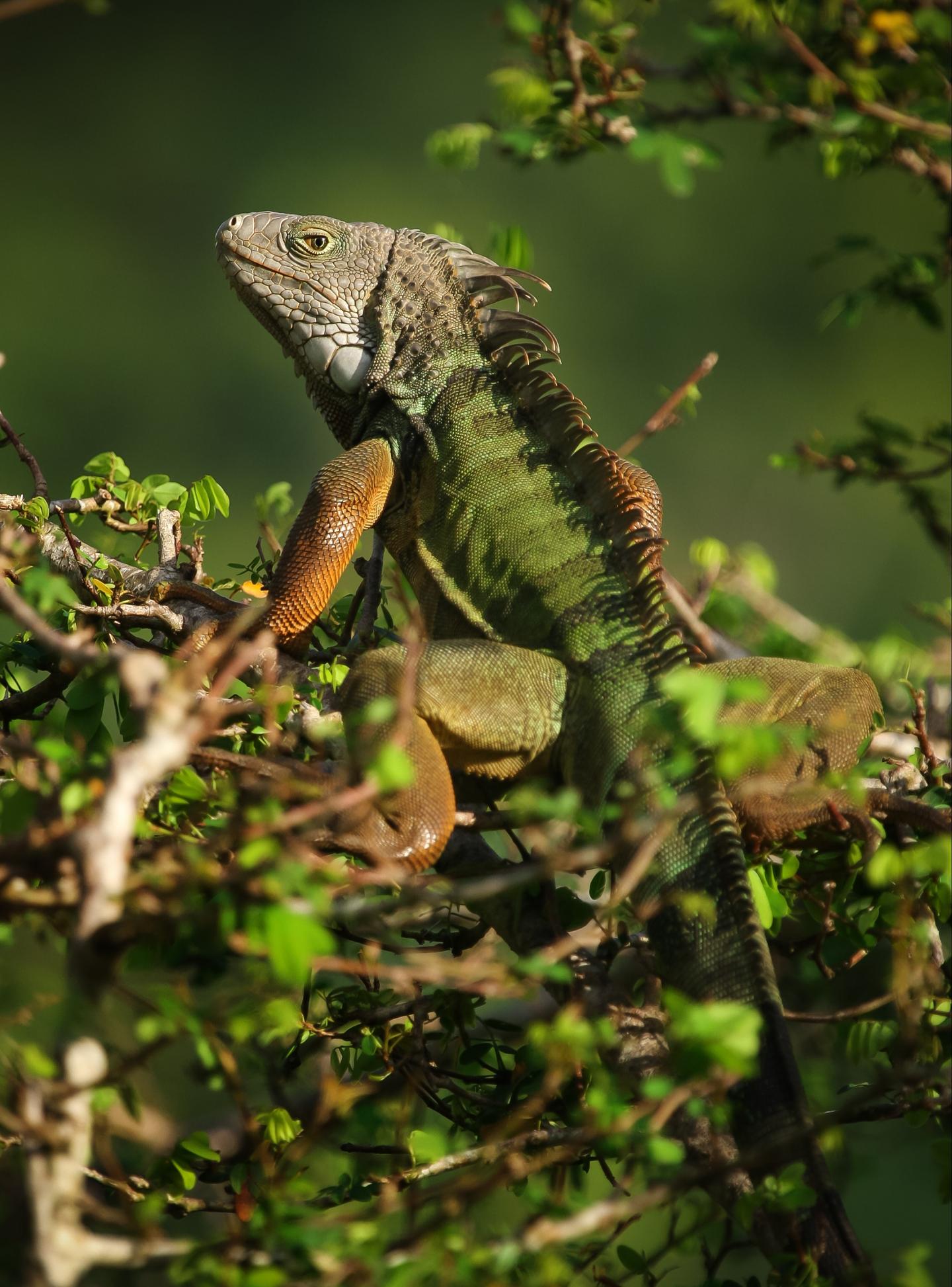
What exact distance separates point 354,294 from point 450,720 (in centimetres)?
158

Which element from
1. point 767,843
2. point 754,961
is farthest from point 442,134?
point 754,961

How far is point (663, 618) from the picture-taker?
297 centimetres

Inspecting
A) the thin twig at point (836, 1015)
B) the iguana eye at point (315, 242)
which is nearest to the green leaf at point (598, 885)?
the thin twig at point (836, 1015)

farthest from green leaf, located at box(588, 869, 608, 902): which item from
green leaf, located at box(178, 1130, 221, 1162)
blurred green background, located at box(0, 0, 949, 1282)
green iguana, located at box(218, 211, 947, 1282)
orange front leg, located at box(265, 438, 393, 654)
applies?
blurred green background, located at box(0, 0, 949, 1282)

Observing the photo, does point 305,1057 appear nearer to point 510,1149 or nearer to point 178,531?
point 510,1149

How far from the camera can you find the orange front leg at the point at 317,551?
3.30 m

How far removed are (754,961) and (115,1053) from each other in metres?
1.11

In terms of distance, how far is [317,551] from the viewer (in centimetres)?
333

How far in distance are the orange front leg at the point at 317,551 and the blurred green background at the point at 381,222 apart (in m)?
7.21

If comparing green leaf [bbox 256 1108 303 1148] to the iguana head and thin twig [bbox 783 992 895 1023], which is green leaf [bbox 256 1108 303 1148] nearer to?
thin twig [bbox 783 992 895 1023]

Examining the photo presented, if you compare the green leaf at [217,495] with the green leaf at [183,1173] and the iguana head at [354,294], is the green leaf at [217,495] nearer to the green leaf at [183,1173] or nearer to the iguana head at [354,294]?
the iguana head at [354,294]

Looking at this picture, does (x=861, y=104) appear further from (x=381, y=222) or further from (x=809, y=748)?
(x=381, y=222)

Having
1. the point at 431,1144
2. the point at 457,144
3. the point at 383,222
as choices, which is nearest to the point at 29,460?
the point at 457,144

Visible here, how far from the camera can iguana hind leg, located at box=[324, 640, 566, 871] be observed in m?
2.55
